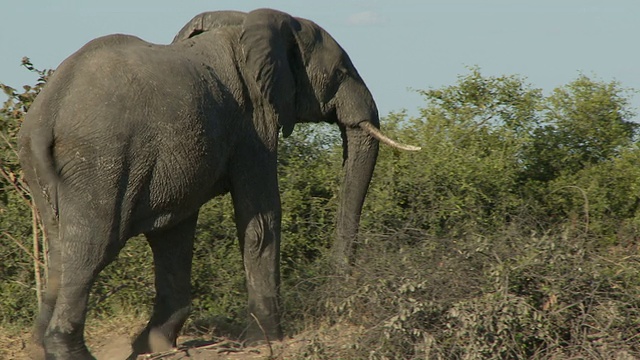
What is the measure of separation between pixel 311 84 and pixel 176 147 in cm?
144

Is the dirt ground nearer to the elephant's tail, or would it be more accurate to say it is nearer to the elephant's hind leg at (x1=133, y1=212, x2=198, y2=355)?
the elephant's hind leg at (x1=133, y1=212, x2=198, y2=355)

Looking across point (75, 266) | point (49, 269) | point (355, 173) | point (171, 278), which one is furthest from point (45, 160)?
point (355, 173)

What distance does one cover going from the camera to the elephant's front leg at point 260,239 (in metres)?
6.81

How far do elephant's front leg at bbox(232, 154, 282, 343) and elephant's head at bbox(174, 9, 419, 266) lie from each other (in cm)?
39

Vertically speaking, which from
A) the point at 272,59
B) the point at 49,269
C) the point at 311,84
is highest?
the point at 272,59

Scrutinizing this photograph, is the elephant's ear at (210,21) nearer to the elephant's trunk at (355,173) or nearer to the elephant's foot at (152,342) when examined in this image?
the elephant's trunk at (355,173)

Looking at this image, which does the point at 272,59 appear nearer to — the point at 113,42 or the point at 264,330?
the point at 113,42

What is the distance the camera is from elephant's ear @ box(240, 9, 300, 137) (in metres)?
6.85

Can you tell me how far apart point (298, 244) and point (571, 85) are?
10.1 feet

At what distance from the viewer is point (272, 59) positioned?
6.90 meters

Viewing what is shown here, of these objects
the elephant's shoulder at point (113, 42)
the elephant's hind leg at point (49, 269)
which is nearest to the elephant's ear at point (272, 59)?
the elephant's shoulder at point (113, 42)

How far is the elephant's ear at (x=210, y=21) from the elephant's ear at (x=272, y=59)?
9 centimetres

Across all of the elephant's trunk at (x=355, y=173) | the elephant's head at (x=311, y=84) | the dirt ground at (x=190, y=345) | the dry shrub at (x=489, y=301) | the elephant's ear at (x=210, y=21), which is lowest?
the dirt ground at (x=190, y=345)

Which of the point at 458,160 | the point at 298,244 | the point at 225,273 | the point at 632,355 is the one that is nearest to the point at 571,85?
the point at 458,160
